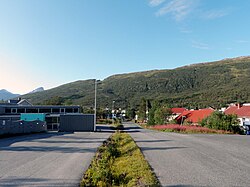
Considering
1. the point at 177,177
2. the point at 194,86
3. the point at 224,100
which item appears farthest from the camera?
the point at 194,86

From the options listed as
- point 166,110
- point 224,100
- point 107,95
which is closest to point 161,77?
point 107,95

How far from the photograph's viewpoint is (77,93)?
16000 cm

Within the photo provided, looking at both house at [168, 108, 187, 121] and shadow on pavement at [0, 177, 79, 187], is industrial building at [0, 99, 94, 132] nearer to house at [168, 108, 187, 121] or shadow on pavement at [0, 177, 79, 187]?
shadow on pavement at [0, 177, 79, 187]

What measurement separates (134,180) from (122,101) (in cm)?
14178

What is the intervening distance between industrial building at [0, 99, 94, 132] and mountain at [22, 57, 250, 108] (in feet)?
149

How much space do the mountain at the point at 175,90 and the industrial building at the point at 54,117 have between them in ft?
149

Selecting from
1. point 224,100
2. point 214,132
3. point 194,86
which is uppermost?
point 194,86

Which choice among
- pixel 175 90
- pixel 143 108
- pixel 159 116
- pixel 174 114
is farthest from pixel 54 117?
pixel 175 90

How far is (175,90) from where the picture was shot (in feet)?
468

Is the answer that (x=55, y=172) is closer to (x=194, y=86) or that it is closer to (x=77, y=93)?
(x=194, y=86)

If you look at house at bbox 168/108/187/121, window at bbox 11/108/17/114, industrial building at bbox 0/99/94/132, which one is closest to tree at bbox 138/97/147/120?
house at bbox 168/108/187/121

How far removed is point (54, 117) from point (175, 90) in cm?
9985

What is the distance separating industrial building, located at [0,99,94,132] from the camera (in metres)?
41.7

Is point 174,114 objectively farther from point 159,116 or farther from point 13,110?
point 13,110
